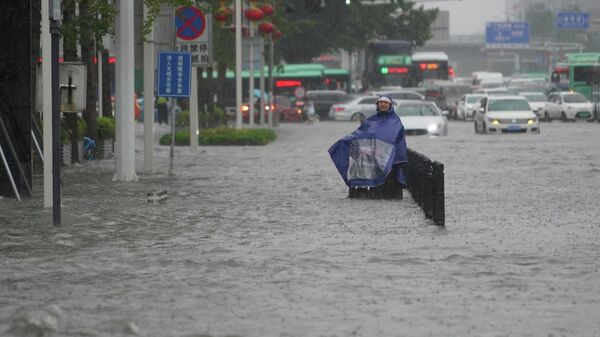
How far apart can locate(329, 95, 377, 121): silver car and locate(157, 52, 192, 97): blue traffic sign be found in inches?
1794

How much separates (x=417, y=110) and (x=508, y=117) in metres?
3.04

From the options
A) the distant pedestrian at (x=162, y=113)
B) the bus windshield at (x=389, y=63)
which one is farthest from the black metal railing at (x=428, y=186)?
the bus windshield at (x=389, y=63)

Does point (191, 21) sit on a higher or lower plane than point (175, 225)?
higher

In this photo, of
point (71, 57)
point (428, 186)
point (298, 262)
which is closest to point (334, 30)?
point (71, 57)

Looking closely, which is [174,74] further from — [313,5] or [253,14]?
[253,14]

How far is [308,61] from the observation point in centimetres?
10250

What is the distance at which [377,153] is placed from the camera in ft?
71.6

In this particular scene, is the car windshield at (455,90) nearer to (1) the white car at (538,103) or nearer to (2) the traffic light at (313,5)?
(1) the white car at (538,103)

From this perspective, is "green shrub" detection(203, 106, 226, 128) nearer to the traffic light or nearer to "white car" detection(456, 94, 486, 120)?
the traffic light

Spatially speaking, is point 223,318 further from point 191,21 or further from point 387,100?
point 191,21

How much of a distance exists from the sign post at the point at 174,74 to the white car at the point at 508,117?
2633 centimetres

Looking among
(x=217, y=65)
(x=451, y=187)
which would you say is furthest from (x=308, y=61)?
(x=451, y=187)

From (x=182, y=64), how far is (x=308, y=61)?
2890 inches

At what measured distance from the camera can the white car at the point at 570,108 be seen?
75625 mm
